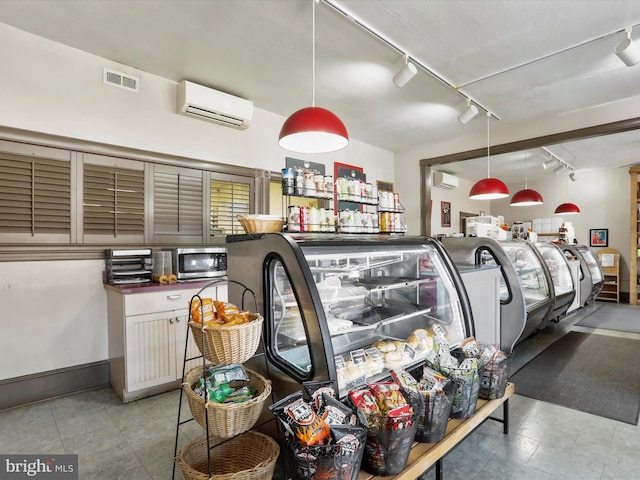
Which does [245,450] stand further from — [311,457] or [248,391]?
[311,457]

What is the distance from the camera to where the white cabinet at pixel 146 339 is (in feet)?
9.78

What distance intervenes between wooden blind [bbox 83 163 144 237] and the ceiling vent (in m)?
0.82

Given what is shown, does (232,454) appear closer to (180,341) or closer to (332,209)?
(332,209)

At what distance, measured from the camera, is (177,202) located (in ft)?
12.8

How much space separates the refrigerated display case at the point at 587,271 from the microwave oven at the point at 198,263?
584 cm

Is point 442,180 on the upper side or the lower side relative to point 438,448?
upper

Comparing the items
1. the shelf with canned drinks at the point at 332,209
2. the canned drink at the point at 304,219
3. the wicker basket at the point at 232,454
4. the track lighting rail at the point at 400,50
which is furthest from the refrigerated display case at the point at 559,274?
the wicker basket at the point at 232,454

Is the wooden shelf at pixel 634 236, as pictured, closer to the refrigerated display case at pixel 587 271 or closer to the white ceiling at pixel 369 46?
the refrigerated display case at pixel 587 271

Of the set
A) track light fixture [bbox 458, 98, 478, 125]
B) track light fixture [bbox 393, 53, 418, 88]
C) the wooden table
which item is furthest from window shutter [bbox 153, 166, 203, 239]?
track light fixture [bbox 458, 98, 478, 125]

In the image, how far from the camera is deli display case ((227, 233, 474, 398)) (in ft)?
4.97

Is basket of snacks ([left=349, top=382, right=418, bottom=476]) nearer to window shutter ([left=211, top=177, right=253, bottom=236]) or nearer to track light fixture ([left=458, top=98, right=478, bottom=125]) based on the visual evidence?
window shutter ([left=211, top=177, right=253, bottom=236])

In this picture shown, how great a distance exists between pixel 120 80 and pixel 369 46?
8.06 feet

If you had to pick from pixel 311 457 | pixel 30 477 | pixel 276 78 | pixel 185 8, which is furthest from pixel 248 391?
pixel 276 78

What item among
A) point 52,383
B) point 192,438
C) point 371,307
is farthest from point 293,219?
point 52,383
